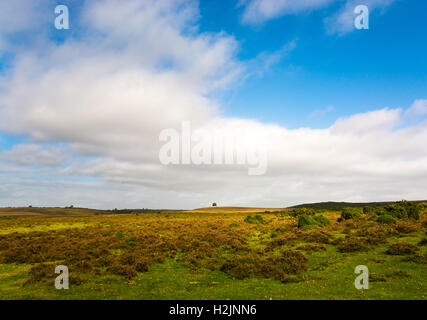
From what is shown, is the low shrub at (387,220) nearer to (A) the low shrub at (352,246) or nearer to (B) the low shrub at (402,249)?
(A) the low shrub at (352,246)

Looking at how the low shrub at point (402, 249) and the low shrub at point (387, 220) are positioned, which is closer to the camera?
the low shrub at point (402, 249)

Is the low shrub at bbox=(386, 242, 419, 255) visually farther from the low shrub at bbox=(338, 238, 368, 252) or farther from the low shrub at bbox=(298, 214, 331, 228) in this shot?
the low shrub at bbox=(298, 214, 331, 228)

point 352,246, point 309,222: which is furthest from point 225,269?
point 309,222

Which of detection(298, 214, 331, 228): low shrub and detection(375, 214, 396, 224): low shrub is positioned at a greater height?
detection(375, 214, 396, 224): low shrub

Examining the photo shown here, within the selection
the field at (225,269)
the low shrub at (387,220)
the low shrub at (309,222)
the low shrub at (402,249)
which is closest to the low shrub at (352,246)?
the field at (225,269)

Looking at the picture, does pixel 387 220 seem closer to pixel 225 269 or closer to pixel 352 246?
pixel 352 246

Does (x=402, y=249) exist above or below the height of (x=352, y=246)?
above

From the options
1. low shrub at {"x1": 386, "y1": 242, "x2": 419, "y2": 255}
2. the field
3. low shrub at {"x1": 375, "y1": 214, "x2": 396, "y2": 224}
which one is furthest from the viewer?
low shrub at {"x1": 375, "y1": 214, "x2": 396, "y2": 224}

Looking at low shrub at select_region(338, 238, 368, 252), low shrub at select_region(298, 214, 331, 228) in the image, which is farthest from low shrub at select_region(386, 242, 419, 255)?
low shrub at select_region(298, 214, 331, 228)

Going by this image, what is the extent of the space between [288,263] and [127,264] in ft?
46.1

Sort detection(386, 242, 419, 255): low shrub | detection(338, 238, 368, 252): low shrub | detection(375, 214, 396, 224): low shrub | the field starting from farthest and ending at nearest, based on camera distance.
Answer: detection(375, 214, 396, 224): low shrub < detection(338, 238, 368, 252): low shrub < detection(386, 242, 419, 255): low shrub < the field

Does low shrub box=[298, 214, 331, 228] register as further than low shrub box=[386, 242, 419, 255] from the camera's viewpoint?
Yes
